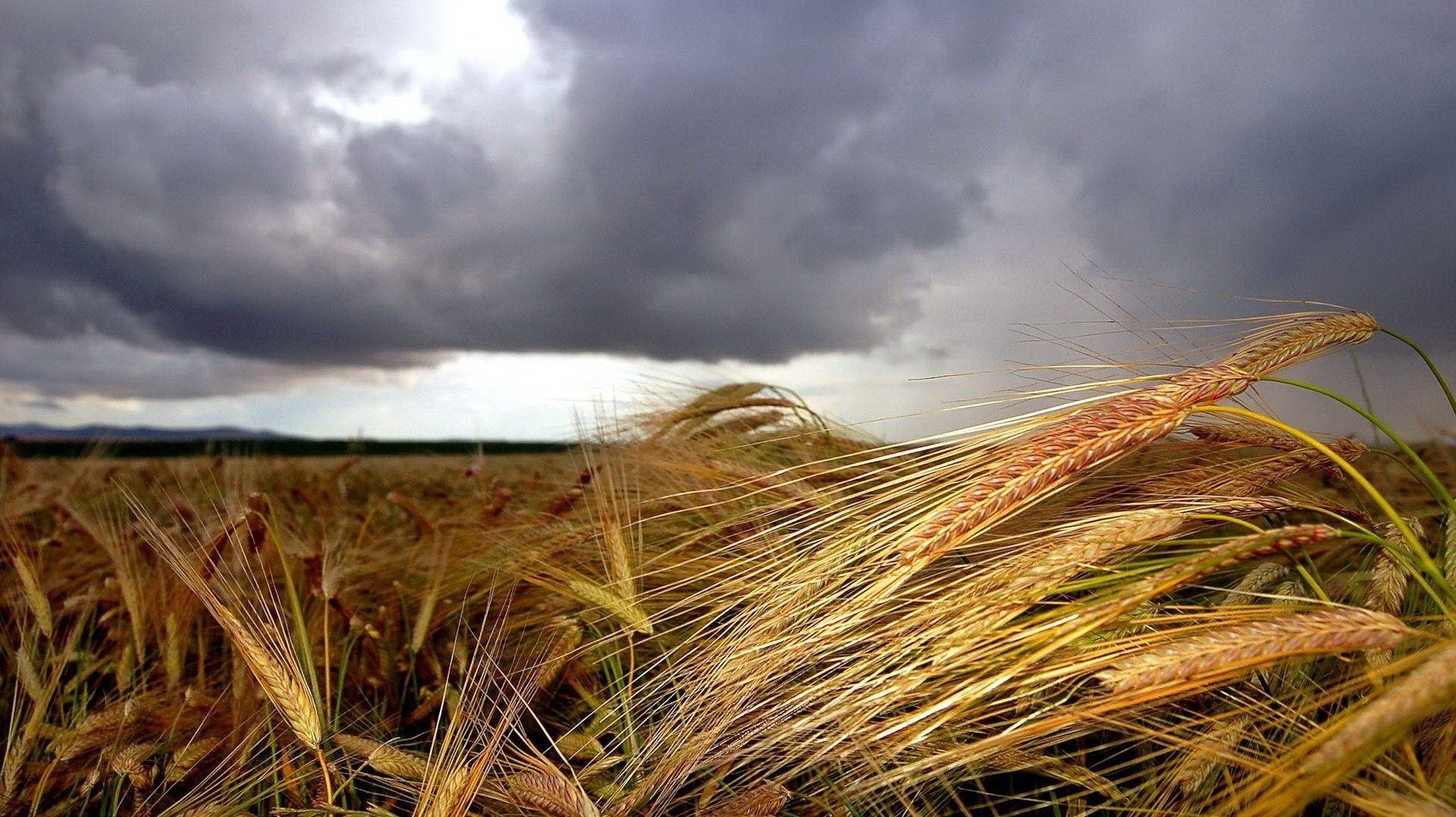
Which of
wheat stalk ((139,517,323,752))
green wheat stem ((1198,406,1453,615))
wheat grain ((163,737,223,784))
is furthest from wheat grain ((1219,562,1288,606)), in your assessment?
wheat grain ((163,737,223,784))

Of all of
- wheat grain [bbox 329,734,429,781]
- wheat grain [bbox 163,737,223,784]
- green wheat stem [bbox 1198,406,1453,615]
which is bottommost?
wheat grain [bbox 163,737,223,784]

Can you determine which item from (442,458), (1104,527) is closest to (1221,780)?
(1104,527)

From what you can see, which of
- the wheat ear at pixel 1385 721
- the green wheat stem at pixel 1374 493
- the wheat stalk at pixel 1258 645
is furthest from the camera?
the green wheat stem at pixel 1374 493

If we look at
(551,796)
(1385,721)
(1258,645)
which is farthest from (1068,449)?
(551,796)

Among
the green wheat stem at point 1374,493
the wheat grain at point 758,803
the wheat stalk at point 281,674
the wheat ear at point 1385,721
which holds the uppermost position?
the green wheat stem at point 1374,493

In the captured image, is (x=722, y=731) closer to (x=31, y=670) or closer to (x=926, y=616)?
(x=926, y=616)

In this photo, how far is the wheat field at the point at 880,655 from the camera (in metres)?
1.05

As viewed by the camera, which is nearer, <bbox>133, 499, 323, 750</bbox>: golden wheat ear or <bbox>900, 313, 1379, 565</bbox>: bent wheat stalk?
<bbox>900, 313, 1379, 565</bbox>: bent wheat stalk

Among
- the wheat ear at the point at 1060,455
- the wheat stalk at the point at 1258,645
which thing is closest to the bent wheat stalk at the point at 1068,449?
the wheat ear at the point at 1060,455

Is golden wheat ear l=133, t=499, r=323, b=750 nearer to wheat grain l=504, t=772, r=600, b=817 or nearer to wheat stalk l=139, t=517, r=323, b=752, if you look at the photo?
wheat stalk l=139, t=517, r=323, b=752

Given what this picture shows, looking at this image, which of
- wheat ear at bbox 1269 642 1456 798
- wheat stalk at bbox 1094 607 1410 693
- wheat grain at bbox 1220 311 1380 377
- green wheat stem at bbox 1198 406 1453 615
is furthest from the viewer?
wheat grain at bbox 1220 311 1380 377

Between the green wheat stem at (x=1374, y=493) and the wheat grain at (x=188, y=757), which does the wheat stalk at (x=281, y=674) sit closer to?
the wheat grain at (x=188, y=757)

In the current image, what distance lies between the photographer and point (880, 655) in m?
1.12

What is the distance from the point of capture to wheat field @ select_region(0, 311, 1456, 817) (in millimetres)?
1053
